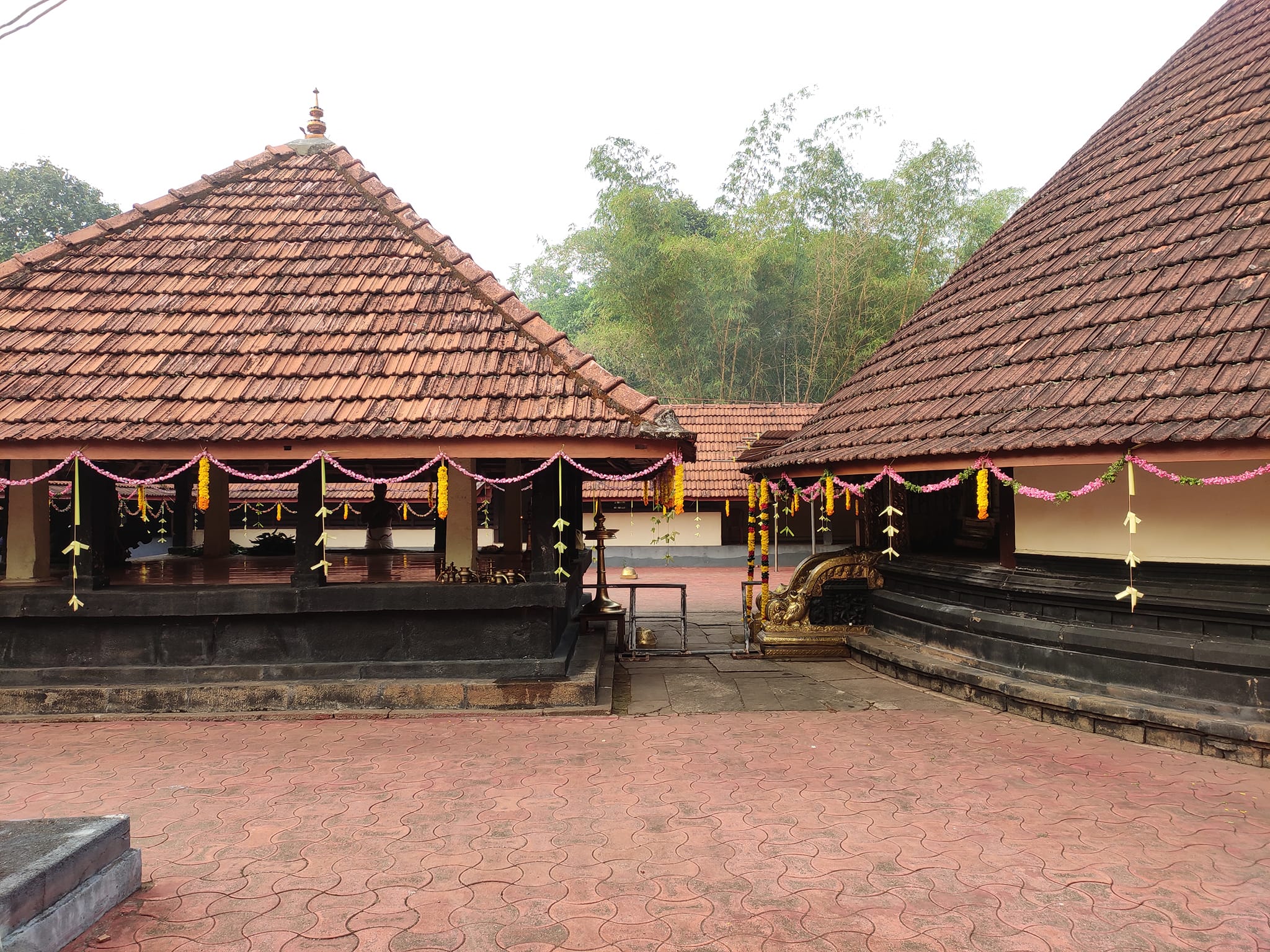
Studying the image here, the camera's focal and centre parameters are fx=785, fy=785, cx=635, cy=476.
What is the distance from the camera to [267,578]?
7488 millimetres

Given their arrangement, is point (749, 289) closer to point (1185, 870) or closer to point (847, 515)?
point (847, 515)

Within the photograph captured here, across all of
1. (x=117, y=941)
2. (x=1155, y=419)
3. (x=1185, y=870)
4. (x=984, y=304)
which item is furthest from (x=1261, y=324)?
(x=117, y=941)

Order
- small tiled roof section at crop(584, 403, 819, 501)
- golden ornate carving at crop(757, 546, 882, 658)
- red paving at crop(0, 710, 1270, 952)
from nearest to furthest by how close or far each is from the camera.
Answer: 1. red paving at crop(0, 710, 1270, 952)
2. golden ornate carving at crop(757, 546, 882, 658)
3. small tiled roof section at crop(584, 403, 819, 501)

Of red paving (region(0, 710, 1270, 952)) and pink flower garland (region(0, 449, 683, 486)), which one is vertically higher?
pink flower garland (region(0, 449, 683, 486))

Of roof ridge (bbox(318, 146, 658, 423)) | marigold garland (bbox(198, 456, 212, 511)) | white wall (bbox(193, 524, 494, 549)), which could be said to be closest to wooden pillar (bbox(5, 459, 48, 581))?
marigold garland (bbox(198, 456, 212, 511))

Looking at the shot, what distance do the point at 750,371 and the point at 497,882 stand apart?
2257cm

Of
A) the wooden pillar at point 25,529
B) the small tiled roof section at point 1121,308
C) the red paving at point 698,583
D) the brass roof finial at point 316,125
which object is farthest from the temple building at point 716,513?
the wooden pillar at point 25,529

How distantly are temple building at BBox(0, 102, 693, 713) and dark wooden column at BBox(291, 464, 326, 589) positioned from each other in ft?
0.08

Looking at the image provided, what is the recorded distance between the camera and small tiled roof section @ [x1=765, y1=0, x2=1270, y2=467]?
18.4 ft

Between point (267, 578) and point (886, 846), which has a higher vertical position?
point (267, 578)

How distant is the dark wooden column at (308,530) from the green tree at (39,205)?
30.4 metres

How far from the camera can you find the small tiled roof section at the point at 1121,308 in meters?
5.59

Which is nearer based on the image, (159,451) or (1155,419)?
(1155,419)

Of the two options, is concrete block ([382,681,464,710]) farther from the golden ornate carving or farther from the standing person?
the standing person
